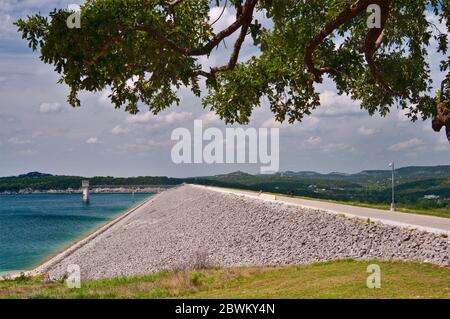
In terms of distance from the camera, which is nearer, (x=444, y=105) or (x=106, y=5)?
(x=106, y=5)

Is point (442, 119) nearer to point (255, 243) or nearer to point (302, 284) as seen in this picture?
point (302, 284)

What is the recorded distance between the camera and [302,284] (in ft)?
57.2

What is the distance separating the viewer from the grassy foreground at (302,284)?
48.4ft

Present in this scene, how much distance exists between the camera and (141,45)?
507 inches

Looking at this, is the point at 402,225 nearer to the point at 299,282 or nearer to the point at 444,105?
the point at 299,282

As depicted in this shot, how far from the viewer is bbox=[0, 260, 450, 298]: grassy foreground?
1475cm

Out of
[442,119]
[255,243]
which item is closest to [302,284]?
[442,119]

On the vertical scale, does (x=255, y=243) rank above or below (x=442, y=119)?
below

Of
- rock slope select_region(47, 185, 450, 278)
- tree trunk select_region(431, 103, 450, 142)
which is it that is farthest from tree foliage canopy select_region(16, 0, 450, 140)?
rock slope select_region(47, 185, 450, 278)

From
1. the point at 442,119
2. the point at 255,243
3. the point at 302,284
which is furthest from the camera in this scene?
the point at 255,243

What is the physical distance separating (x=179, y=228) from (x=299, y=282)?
107 feet

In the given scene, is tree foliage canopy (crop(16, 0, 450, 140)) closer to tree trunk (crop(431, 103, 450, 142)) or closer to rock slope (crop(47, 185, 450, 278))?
tree trunk (crop(431, 103, 450, 142))

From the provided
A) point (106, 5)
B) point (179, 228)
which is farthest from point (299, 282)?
point (179, 228)

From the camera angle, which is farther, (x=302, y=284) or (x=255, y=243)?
(x=255, y=243)
